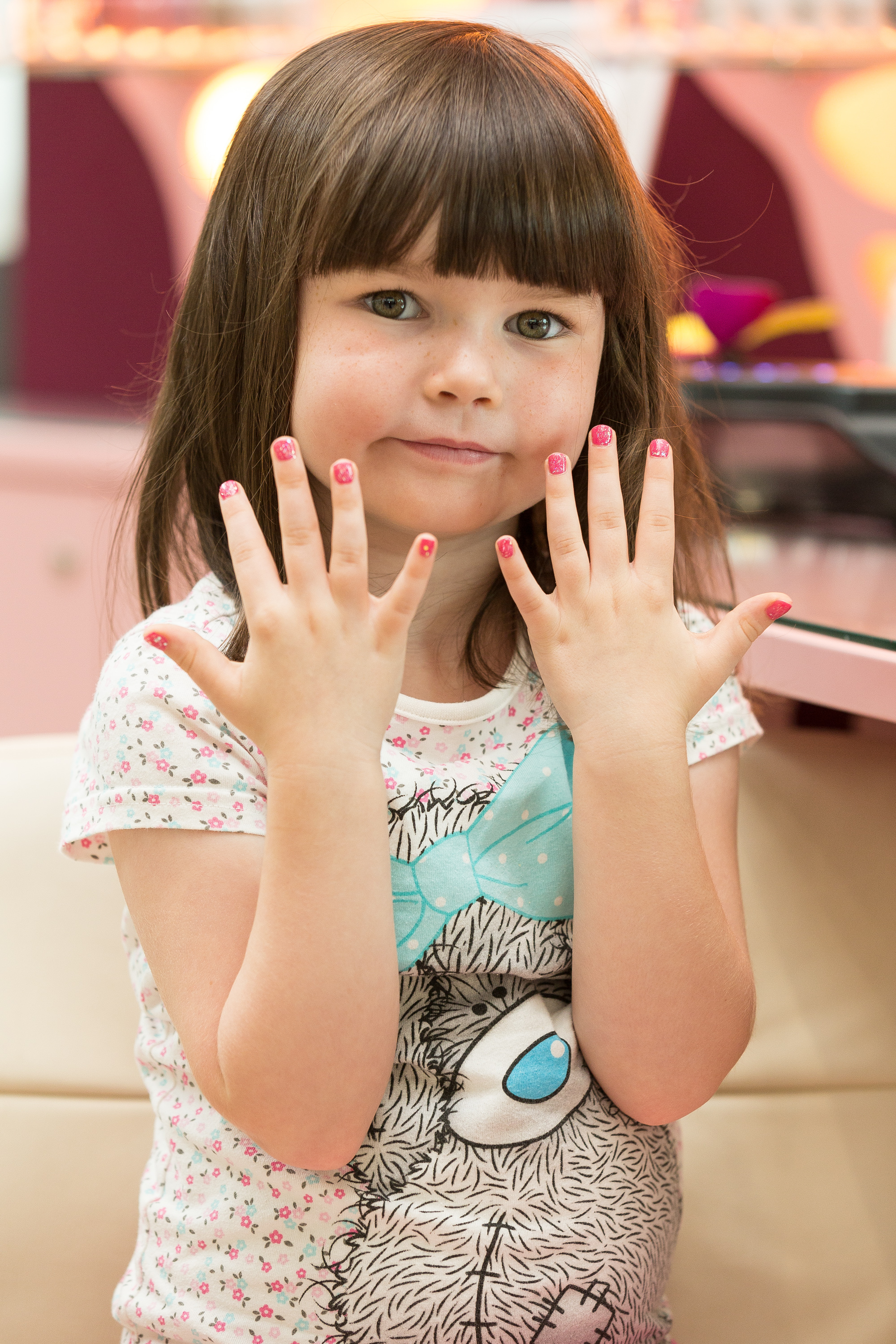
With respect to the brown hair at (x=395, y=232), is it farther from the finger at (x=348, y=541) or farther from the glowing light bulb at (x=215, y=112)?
the glowing light bulb at (x=215, y=112)

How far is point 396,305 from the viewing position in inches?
25.0

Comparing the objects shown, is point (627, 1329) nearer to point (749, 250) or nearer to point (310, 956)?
point (310, 956)

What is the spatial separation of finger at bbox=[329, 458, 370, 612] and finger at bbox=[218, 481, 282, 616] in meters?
0.03

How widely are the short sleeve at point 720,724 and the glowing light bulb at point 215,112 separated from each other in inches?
76.7

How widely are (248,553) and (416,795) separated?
17 centimetres

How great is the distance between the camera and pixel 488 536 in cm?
76

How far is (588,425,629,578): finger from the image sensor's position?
63 centimetres

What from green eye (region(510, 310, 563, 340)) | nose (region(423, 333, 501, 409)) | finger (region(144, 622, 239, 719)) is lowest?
finger (region(144, 622, 239, 719))

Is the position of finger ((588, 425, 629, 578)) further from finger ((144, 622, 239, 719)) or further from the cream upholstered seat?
the cream upholstered seat

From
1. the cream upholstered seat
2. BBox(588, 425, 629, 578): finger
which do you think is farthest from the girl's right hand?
the cream upholstered seat

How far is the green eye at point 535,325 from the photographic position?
66 cm

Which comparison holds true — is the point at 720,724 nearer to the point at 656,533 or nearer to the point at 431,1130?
the point at 656,533

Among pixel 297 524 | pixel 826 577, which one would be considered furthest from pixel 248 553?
pixel 826 577

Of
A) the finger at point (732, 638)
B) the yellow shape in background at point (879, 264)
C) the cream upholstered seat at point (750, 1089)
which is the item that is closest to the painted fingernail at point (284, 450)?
the finger at point (732, 638)
